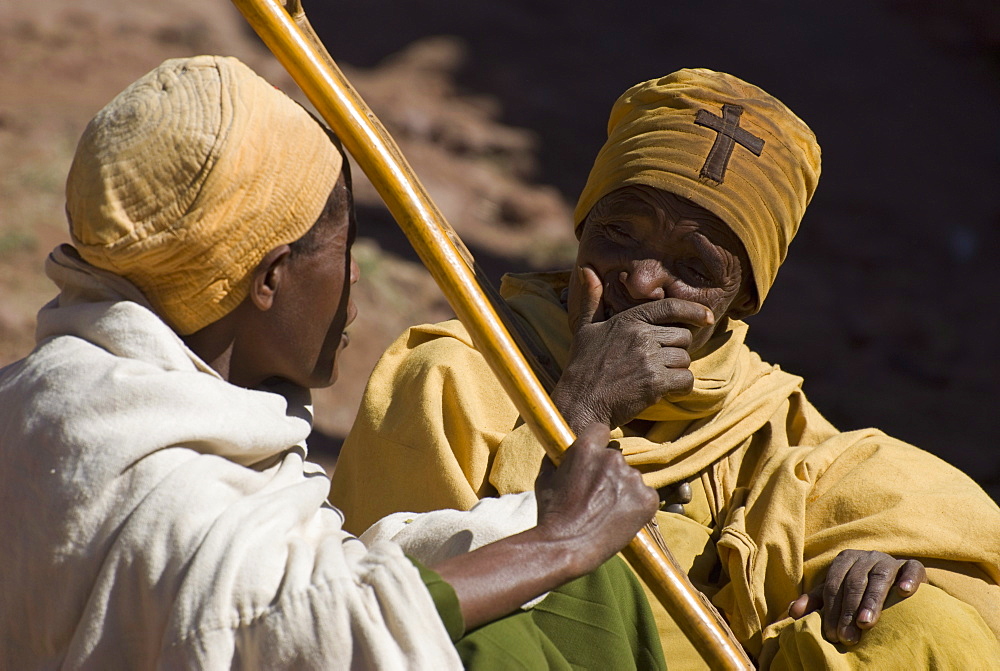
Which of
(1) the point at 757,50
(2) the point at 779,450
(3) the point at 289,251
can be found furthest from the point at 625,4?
(3) the point at 289,251

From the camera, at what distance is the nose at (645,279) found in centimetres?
322

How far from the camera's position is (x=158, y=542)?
6.40 ft

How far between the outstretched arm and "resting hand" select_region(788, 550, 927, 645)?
2.65 feet

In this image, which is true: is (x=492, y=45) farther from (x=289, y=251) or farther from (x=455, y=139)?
(x=289, y=251)

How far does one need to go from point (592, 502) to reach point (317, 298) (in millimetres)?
665

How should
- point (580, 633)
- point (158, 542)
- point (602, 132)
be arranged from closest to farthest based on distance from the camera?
point (158, 542), point (580, 633), point (602, 132)

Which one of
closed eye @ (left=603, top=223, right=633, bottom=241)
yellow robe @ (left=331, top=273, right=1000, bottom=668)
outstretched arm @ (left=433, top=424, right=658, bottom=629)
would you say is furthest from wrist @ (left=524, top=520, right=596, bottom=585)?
closed eye @ (left=603, top=223, right=633, bottom=241)

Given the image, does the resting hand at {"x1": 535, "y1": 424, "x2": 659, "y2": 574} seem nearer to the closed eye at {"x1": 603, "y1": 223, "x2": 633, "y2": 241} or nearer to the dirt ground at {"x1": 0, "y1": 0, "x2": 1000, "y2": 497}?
the closed eye at {"x1": 603, "y1": 223, "x2": 633, "y2": 241}

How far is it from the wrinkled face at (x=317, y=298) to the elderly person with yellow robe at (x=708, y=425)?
733 millimetres

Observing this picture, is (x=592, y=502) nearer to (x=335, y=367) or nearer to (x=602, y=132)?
(x=335, y=367)

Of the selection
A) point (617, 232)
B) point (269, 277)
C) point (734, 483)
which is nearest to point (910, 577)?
point (734, 483)

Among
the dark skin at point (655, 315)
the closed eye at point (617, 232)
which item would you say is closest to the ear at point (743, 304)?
the dark skin at point (655, 315)

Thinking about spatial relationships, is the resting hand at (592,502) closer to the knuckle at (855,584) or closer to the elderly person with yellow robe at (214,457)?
the elderly person with yellow robe at (214,457)

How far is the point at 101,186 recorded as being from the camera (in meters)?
2.11
